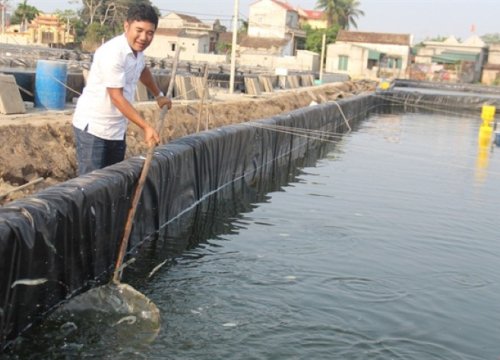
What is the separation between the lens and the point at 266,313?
18.1 ft

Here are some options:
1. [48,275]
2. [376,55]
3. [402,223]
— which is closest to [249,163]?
[402,223]

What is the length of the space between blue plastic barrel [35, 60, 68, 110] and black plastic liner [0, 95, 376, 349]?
431 cm

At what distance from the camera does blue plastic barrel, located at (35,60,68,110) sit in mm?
13180

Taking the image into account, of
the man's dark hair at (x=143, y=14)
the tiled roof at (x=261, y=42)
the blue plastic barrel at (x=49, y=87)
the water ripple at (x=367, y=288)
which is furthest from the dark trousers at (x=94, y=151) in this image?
the tiled roof at (x=261, y=42)

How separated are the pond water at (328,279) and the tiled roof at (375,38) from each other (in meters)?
63.4

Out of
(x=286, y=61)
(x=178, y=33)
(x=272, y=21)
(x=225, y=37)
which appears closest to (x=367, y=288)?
(x=286, y=61)

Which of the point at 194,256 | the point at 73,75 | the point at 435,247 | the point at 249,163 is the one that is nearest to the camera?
the point at 194,256

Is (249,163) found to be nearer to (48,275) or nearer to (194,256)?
(194,256)

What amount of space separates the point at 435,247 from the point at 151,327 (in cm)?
443

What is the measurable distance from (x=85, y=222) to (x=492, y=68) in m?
76.6

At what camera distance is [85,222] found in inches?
211

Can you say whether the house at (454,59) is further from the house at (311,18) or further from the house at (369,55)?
the house at (311,18)

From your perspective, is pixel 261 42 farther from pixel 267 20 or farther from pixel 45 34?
pixel 45 34

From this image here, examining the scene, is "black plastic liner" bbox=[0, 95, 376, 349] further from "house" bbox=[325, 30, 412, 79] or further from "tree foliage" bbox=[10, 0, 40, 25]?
"tree foliage" bbox=[10, 0, 40, 25]
